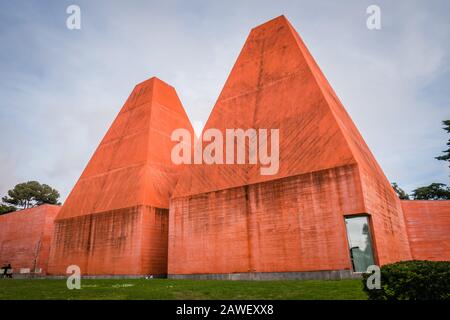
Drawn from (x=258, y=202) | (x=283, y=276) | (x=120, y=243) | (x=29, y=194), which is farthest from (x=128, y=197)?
(x=29, y=194)

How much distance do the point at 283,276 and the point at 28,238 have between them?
25.8m

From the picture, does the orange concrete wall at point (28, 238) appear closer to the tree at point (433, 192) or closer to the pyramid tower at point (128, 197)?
the pyramid tower at point (128, 197)

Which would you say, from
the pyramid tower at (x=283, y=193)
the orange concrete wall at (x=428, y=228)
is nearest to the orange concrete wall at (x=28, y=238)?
the pyramid tower at (x=283, y=193)

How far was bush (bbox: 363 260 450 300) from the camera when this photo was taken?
5.04 metres

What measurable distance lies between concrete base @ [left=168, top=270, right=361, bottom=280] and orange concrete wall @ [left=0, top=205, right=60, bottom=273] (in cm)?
1839

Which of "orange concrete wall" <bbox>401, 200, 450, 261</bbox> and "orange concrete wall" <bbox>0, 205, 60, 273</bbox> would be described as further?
"orange concrete wall" <bbox>0, 205, 60, 273</bbox>

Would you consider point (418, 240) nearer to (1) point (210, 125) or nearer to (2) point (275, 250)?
(2) point (275, 250)

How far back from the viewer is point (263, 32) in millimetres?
19562

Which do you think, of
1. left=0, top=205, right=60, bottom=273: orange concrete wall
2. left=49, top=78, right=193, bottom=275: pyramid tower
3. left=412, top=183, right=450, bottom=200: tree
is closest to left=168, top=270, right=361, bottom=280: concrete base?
left=49, top=78, right=193, bottom=275: pyramid tower

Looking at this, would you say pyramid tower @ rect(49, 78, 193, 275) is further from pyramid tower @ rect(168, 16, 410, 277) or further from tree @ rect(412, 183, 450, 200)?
tree @ rect(412, 183, 450, 200)

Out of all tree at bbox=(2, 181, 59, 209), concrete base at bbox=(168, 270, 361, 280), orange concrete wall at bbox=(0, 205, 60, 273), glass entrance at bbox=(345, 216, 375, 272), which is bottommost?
concrete base at bbox=(168, 270, 361, 280)

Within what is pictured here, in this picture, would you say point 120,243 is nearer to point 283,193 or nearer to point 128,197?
point 128,197

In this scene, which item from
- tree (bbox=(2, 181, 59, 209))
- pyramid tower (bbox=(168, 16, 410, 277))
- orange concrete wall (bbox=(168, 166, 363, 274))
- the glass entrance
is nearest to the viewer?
the glass entrance

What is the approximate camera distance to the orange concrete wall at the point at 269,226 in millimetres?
12133
